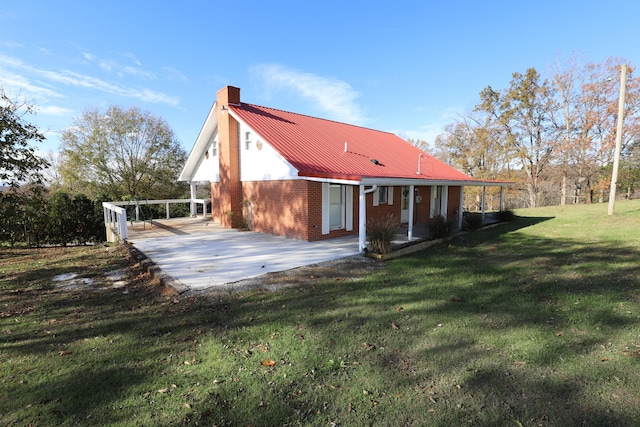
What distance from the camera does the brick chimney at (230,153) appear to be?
13.8 metres

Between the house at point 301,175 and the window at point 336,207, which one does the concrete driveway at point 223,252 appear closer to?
the window at point 336,207

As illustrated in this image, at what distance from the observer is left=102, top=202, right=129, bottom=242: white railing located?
11.2 meters

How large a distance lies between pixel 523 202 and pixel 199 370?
47.6 m

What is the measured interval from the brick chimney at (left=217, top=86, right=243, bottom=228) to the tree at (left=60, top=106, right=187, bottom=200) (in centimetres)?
1623

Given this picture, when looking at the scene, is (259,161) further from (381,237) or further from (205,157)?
(381,237)

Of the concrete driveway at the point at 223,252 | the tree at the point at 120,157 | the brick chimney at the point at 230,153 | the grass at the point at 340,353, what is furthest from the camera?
the tree at the point at 120,157

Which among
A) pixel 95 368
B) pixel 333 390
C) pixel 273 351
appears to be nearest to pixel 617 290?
pixel 333 390

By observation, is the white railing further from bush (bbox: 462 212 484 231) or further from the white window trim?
bush (bbox: 462 212 484 231)

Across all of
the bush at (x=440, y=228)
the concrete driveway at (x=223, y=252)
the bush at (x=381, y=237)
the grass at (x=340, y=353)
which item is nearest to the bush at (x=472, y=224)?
the bush at (x=440, y=228)

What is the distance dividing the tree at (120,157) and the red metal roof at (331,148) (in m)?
17.4

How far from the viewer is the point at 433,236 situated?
435 inches

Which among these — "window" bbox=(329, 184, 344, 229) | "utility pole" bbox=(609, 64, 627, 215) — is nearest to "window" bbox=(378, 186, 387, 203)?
"window" bbox=(329, 184, 344, 229)

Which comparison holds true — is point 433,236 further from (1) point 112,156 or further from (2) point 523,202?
(2) point 523,202

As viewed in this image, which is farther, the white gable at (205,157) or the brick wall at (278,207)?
the white gable at (205,157)
